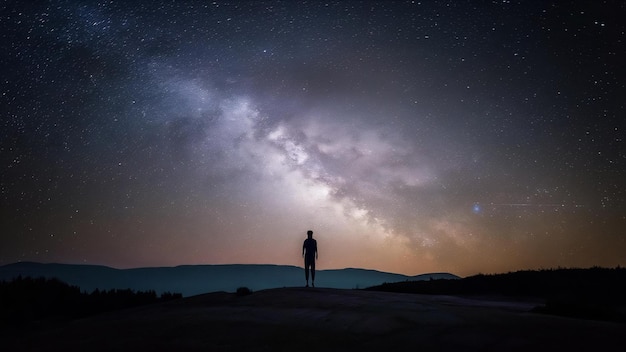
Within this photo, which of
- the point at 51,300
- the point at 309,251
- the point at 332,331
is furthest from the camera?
A: the point at 309,251

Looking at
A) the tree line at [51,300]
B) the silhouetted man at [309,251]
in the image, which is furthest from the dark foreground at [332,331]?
the silhouetted man at [309,251]

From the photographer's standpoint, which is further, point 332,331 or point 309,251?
point 309,251

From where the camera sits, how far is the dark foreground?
15.0ft

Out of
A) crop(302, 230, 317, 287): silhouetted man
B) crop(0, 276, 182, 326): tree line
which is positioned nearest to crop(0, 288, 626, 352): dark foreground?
crop(0, 276, 182, 326): tree line

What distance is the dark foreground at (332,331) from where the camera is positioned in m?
4.57

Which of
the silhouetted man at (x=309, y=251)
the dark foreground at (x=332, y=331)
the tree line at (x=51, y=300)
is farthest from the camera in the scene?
the silhouetted man at (x=309, y=251)

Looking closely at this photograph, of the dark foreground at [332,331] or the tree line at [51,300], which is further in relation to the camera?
the tree line at [51,300]

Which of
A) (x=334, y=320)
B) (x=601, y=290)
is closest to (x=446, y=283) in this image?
(x=601, y=290)

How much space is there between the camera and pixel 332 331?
17.9 ft

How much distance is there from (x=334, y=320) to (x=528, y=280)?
13183 millimetres

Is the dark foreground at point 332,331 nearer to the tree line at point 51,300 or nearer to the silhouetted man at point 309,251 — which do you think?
the tree line at point 51,300

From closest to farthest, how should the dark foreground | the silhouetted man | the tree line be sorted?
the dark foreground < the tree line < the silhouetted man

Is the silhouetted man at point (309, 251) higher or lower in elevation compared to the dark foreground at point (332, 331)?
higher

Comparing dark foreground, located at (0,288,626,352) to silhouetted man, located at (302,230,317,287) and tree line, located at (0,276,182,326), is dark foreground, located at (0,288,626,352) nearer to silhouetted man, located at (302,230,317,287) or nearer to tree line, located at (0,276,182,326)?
tree line, located at (0,276,182,326)
